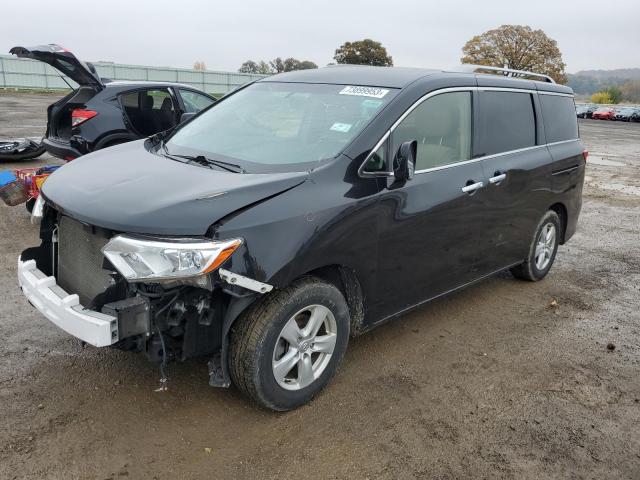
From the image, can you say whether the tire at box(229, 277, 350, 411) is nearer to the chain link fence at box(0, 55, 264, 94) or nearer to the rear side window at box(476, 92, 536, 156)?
the rear side window at box(476, 92, 536, 156)

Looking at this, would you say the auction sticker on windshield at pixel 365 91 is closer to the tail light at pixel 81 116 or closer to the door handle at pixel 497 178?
the door handle at pixel 497 178

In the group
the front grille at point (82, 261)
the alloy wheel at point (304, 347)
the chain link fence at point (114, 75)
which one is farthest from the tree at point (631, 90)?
the front grille at point (82, 261)

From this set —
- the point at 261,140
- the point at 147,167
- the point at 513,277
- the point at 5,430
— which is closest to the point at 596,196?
the point at 513,277

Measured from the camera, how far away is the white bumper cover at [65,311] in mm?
2703

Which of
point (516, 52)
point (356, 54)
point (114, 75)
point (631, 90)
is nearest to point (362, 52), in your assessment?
point (356, 54)

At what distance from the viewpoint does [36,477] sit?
267 centimetres

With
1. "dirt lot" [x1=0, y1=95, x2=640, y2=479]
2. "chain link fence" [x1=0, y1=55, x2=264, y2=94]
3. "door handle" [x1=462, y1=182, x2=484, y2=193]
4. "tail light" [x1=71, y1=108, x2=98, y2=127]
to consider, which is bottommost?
"dirt lot" [x1=0, y1=95, x2=640, y2=479]

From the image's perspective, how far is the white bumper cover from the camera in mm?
2703

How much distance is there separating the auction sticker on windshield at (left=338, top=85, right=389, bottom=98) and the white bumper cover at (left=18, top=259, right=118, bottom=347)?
2127 millimetres

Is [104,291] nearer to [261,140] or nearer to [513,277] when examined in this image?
[261,140]

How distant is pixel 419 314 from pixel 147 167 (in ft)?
8.19

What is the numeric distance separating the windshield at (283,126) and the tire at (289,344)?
2.52ft

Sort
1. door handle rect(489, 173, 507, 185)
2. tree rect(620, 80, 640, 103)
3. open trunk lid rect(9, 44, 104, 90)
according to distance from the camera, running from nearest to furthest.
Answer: door handle rect(489, 173, 507, 185) → open trunk lid rect(9, 44, 104, 90) → tree rect(620, 80, 640, 103)

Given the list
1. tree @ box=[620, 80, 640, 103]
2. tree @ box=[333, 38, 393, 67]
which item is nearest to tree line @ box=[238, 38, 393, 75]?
tree @ box=[333, 38, 393, 67]
